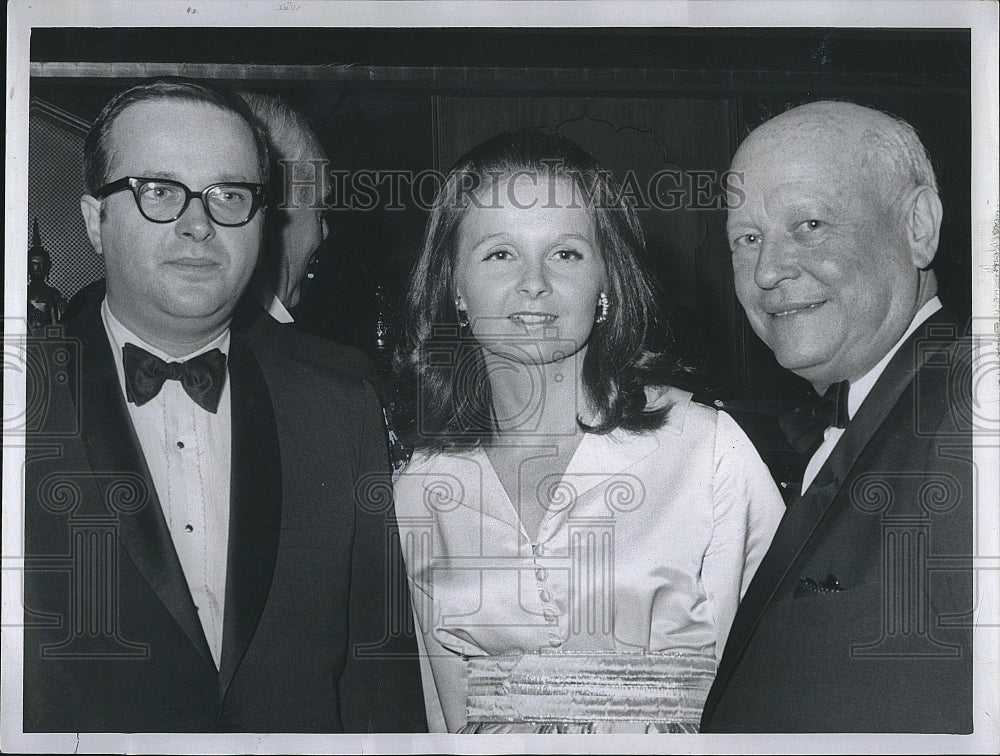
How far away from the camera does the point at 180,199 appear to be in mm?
1889

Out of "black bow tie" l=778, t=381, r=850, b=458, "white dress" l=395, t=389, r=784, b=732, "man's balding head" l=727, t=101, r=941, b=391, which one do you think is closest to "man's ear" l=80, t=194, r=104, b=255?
"white dress" l=395, t=389, r=784, b=732

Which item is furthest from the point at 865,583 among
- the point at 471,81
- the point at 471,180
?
the point at 471,81

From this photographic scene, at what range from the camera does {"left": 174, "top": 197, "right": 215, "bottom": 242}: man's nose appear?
1.88m

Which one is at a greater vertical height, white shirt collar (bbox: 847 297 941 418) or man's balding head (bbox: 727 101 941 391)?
man's balding head (bbox: 727 101 941 391)

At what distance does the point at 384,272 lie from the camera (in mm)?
1929

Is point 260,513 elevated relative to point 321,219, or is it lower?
lower

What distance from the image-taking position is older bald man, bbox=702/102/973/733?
192 centimetres

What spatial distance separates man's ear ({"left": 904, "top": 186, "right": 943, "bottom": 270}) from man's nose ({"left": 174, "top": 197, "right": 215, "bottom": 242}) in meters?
1.52

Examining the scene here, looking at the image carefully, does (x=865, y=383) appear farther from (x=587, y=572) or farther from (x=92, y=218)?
(x=92, y=218)

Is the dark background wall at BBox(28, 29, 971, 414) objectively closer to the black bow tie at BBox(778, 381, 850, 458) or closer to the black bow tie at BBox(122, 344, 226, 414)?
the black bow tie at BBox(778, 381, 850, 458)

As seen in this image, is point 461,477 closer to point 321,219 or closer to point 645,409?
point 645,409

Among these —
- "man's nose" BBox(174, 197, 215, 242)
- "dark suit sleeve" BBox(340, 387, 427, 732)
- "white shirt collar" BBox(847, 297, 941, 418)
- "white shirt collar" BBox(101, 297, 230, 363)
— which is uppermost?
"man's nose" BBox(174, 197, 215, 242)

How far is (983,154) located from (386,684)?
1765mm

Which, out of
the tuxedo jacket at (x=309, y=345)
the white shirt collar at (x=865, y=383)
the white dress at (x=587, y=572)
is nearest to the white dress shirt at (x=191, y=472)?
the tuxedo jacket at (x=309, y=345)
